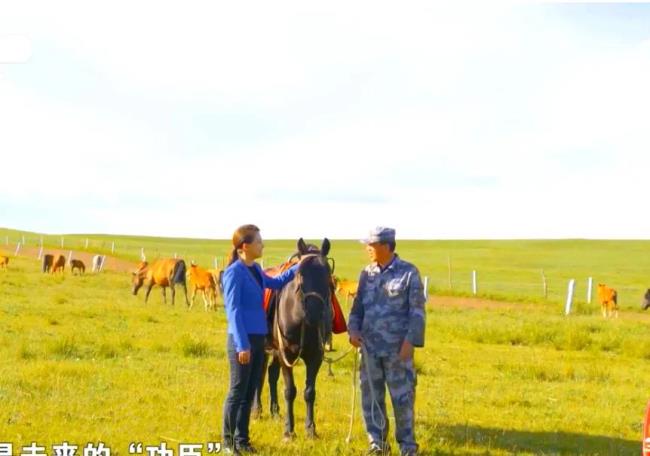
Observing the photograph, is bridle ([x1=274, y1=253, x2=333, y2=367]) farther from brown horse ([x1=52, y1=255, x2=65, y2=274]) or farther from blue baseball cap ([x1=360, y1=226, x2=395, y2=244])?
brown horse ([x1=52, y1=255, x2=65, y2=274])

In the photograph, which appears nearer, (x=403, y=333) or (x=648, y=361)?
(x=403, y=333)

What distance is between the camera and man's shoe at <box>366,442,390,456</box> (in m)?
7.21

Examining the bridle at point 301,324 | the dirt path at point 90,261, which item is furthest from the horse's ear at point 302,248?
the dirt path at point 90,261

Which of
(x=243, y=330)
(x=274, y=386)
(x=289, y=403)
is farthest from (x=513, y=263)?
(x=243, y=330)

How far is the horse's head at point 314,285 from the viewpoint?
7.46m

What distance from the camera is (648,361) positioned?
16219 mm

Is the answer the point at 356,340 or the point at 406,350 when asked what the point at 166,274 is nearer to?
the point at 356,340

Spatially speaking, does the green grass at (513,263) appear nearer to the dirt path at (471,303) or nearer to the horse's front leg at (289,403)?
the dirt path at (471,303)

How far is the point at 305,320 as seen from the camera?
755 cm

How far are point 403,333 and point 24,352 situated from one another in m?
8.11

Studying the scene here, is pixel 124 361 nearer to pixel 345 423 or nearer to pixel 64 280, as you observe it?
pixel 345 423

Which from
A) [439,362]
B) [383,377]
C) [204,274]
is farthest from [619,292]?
[383,377]

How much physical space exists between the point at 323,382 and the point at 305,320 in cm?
436

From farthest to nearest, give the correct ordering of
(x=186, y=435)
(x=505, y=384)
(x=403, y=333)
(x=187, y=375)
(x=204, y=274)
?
(x=204, y=274)
(x=505, y=384)
(x=187, y=375)
(x=186, y=435)
(x=403, y=333)
